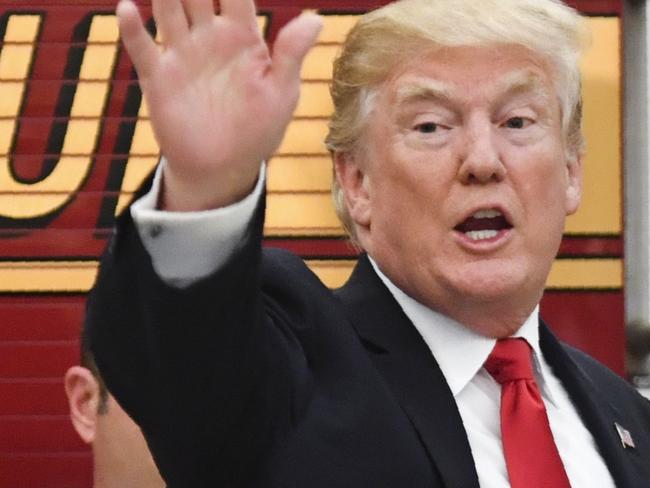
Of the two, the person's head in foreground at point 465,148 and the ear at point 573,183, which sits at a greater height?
the person's head in foreground at point 465,148

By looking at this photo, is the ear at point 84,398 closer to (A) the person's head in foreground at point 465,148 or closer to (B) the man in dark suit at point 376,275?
(B) the man in dark suit at point 376,275

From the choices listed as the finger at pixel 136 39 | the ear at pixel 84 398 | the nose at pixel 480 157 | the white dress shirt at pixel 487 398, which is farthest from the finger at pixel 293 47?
the ear at pixel 84 398

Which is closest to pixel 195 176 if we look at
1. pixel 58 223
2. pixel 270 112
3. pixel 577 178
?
pixel 270 112

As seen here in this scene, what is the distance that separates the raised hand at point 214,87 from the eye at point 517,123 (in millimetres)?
567

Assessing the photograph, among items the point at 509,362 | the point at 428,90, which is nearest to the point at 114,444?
the point at 509,362

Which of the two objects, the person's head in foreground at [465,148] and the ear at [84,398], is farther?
the ear at [84,398]

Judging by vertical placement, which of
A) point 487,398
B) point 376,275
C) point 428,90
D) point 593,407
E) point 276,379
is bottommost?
point 593,407

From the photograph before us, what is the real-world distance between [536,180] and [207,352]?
0.64 meters

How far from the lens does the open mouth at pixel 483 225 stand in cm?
184

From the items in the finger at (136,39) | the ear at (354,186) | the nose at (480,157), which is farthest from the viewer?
the ear at (354,186)

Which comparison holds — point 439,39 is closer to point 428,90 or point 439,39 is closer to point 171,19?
point 428,90

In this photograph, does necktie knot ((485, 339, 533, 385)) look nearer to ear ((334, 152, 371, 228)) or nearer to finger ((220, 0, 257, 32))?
ear ((334, 152, 371, 228))

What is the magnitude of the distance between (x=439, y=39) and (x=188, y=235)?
60cm

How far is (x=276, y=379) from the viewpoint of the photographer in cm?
152
